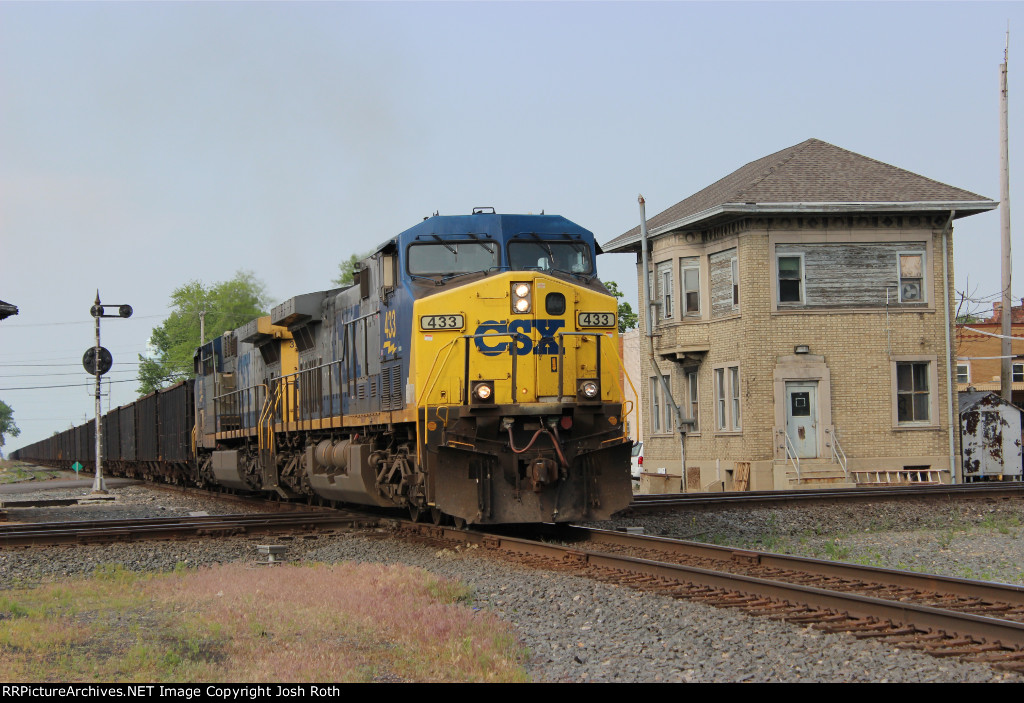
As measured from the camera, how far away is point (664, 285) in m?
29.5

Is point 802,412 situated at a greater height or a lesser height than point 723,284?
lesser

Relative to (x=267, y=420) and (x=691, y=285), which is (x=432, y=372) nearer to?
(x=267, y=420)

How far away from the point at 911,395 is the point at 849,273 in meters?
3.38

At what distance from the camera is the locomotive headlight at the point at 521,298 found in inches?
472

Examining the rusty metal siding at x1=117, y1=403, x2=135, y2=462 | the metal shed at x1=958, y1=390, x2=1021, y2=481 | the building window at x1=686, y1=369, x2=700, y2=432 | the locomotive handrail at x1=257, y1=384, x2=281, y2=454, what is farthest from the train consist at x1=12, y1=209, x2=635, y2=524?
the rusty metal siding at x1=117, y1=403, x2=135, y2=462

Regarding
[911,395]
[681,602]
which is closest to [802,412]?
Answer: [911,395]

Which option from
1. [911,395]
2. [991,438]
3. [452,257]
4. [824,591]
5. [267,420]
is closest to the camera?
[824,591]

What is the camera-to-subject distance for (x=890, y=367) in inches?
1035

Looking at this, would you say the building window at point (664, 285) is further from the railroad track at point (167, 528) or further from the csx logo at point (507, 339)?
the csx logo at point (507, 339)

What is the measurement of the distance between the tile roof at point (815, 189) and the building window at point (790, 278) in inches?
56.2

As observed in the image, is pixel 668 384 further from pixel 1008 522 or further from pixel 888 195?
pixel 1008 522

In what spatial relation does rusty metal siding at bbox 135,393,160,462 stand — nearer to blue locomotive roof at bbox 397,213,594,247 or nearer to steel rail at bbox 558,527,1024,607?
blue locomotive roof at bbox 397,213,594,247

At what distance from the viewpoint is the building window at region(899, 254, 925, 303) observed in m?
Answer: 26.7

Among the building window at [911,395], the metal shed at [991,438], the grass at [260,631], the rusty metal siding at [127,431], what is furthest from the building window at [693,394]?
the rusty metal siding at [127,431]
